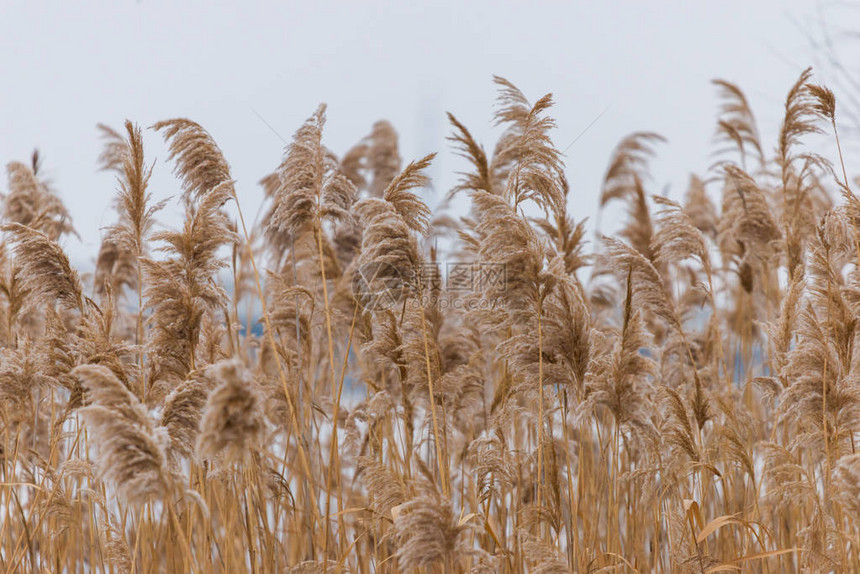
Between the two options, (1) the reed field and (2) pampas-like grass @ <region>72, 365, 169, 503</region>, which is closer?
(2) pampas-like grass @ <region>72, 365, 169, 503</region>

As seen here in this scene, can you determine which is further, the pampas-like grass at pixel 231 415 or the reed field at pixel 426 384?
the reed field at pixel 426 384

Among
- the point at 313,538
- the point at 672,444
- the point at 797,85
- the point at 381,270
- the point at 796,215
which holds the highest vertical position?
the point at 797,85

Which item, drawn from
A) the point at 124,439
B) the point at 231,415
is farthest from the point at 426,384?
the point at 124,439

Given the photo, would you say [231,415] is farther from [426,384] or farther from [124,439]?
[426,384]

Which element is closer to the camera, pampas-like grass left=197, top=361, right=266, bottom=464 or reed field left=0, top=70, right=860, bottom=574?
pampas-like grass left=197, top=361, right=266, bottom=464

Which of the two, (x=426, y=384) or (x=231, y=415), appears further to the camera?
(x=426, y=384)

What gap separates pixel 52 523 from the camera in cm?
334

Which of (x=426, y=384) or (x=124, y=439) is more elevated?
(x=426, y=384)

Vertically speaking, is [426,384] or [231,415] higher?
[426,384]

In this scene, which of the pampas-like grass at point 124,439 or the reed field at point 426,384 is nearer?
the pampas-like grass at point 124,439

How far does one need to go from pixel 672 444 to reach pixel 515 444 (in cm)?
111

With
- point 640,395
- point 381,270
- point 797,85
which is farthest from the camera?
point 797,85

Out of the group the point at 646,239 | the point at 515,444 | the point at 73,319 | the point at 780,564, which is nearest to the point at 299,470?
the point at 515,444

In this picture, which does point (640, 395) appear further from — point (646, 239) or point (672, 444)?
point (646, 239)
